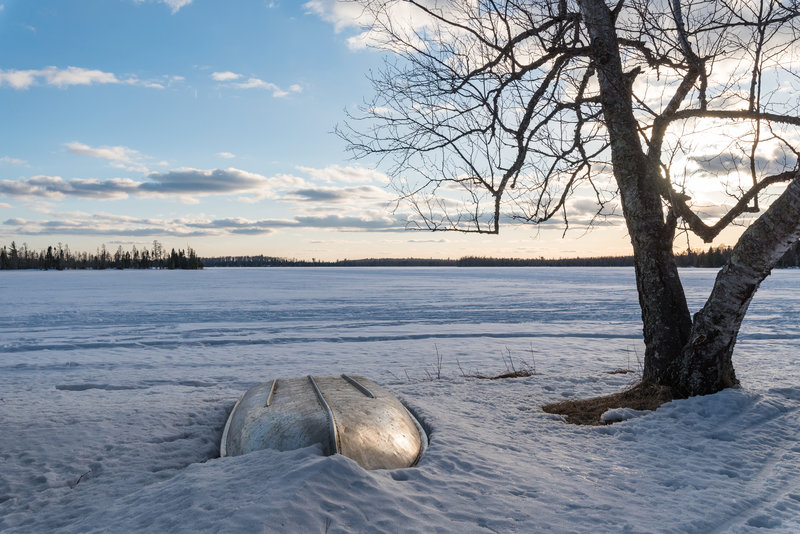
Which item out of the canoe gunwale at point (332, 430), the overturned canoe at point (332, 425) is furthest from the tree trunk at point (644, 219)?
the canoe gunwale at point (332, 430)

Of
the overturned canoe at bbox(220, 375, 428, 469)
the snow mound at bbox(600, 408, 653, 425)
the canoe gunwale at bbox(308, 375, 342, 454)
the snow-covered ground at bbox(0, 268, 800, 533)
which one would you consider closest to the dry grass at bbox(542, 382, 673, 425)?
the snow mound at bbox(600, 408, 653, 425)

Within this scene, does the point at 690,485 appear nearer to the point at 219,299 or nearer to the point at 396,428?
the point at 396,428

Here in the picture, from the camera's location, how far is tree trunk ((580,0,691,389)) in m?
5.85

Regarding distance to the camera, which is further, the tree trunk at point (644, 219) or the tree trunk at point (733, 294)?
the tree trunk at point (644, 219)

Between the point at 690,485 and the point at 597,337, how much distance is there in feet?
28.6

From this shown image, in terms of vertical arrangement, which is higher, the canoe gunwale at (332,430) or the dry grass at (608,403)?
the canoe gunwale at (332,430)

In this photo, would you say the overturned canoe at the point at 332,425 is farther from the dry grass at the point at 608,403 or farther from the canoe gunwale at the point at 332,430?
the dry grass at the point at 608,403

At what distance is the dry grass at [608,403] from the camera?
5.57m

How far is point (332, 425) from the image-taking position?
13.1 feet

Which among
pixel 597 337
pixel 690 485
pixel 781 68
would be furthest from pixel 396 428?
pixel 597 337

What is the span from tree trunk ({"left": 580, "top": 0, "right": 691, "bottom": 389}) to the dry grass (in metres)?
0.16

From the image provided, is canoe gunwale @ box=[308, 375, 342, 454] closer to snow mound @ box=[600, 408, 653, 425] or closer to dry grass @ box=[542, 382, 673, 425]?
dry grass @ box=[542, 382, 673, 425]

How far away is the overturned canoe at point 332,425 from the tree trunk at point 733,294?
10.6ft

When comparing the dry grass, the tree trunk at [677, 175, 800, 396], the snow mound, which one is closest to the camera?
the tree trunk at [677, 175, 800, 396]
